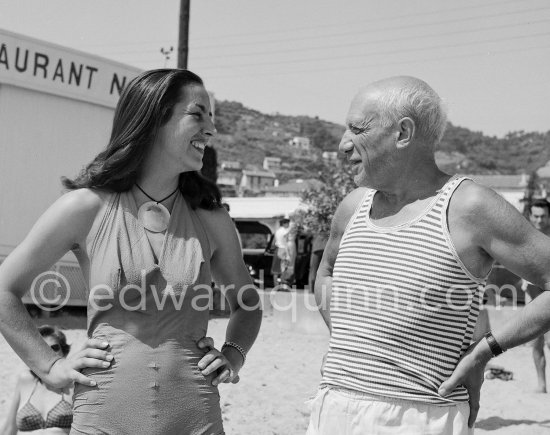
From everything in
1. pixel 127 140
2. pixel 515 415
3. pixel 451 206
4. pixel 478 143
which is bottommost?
pixel 515 415

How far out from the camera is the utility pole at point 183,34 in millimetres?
14635

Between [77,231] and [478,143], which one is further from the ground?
[478,143]

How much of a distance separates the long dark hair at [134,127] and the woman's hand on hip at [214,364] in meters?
0.52

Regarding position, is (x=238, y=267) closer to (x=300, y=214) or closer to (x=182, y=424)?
(x=182, y=424)

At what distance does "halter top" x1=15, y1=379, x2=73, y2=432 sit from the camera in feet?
13.4

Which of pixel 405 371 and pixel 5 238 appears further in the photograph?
pixel 5 238

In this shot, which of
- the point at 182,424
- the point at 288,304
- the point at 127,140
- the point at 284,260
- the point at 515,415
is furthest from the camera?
the point at 284,260

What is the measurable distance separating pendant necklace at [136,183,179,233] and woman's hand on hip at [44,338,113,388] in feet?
1.19

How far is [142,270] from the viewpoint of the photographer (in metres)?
2.09

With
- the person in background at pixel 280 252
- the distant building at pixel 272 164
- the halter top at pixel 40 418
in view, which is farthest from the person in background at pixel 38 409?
the distant building at pixel 272 164

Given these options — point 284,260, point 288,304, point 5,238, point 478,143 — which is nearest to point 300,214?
point 284,260

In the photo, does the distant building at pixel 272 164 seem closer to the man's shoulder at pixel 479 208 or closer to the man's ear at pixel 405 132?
the man's ear at pixel 405 132

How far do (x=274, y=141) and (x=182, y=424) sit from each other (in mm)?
160571

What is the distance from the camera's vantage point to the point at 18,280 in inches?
82.4
